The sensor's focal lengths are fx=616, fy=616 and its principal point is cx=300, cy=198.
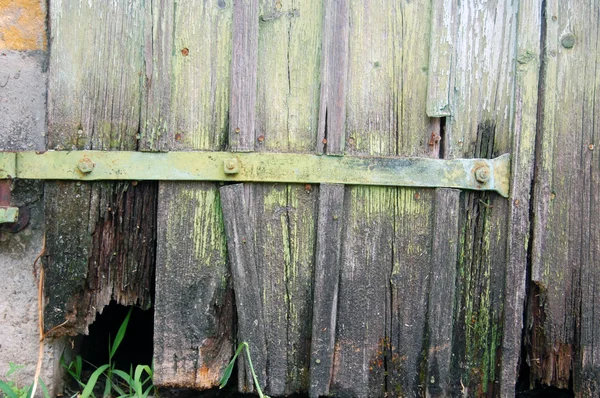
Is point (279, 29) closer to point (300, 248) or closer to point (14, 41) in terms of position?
point (300, 248)

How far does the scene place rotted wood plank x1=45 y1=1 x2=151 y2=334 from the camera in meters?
2.01

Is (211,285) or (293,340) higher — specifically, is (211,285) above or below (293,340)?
above

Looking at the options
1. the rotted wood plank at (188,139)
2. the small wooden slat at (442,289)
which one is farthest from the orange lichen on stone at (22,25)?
the small wooden slat at (442,289)

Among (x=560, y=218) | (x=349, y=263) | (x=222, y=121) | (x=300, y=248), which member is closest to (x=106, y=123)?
(x=222, y=121)

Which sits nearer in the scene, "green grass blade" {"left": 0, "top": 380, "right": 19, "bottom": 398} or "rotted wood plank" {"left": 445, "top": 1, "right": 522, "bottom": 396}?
"green grass blade" {"left": 0, "top": 380, "right": 19, "bottom": 398}

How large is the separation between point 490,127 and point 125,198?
1229mm

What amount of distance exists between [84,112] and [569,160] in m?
1.59

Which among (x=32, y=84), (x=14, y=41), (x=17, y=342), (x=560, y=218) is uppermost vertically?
(x=14, y=41)

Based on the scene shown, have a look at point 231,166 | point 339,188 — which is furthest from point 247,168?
point 339,188

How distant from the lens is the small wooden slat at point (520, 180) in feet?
6.56

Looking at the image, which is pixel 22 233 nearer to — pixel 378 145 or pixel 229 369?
pixel 229 369

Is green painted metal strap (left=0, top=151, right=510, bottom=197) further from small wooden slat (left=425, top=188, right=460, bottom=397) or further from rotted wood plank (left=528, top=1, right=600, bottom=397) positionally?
rotted wood plank (left=528, top=1, right=600, bottom=397)

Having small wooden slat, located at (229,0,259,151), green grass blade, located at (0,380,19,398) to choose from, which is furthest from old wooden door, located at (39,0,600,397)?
green grass blade, located at (0,380,19,398)

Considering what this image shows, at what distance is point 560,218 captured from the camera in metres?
2.01
